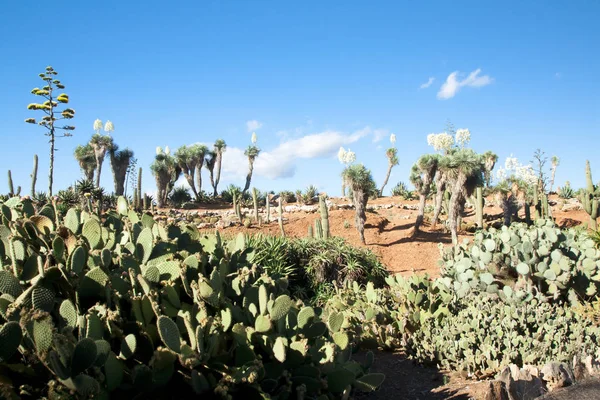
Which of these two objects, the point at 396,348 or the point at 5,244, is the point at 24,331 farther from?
the point at 396,348

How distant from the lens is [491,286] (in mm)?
6746

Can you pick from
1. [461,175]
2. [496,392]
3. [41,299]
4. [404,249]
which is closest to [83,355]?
[41,299]

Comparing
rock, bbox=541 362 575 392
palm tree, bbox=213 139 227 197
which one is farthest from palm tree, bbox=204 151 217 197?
rock, bbox=541 362 575 392

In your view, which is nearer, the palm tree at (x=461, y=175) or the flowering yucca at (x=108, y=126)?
the palm tree at (x=461, y=175)

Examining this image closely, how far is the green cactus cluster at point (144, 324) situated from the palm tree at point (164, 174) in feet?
117

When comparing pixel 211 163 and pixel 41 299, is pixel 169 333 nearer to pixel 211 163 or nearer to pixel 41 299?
pixel 41 299

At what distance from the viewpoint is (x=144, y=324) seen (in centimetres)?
248

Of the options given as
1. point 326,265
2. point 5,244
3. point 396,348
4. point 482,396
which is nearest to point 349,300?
point 396,348

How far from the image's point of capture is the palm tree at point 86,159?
41531 mm

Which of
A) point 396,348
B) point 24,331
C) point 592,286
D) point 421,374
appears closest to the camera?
point 24,331

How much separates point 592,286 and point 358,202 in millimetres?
13928

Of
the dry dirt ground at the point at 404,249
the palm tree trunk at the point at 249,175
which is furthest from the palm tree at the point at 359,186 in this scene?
the palm tree trunk at the point at 249,175

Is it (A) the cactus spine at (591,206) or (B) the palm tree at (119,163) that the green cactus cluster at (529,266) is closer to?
(A) the cactus spine at (591,206)

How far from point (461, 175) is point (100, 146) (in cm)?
3117
